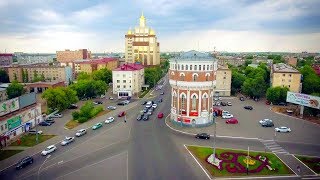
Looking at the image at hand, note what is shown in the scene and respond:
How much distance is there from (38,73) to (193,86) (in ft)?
350

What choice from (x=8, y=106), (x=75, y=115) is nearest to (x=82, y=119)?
(x=75, y=115)

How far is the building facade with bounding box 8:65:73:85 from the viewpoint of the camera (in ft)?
436

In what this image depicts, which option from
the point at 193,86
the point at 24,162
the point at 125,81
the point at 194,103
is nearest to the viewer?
the point at 24,162

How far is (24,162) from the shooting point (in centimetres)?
3866

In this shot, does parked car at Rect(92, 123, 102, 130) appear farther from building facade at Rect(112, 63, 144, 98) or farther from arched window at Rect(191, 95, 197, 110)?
building facade at Rect(112, 63, 144, 98)

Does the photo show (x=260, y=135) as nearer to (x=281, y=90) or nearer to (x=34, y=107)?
(x=281, y=90)

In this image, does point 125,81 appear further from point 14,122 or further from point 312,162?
point 312,162

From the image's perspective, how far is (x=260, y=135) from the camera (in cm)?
5238

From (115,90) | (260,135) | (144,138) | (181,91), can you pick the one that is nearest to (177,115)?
(181,91)

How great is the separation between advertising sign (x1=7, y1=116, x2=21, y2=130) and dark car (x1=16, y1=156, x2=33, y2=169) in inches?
515

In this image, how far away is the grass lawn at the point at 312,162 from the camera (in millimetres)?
37831

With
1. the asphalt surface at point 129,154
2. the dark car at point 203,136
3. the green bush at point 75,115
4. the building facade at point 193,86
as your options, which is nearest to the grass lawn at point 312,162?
the asphalt surface at point 129,154

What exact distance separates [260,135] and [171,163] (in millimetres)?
22337

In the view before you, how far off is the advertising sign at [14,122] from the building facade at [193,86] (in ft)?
107
